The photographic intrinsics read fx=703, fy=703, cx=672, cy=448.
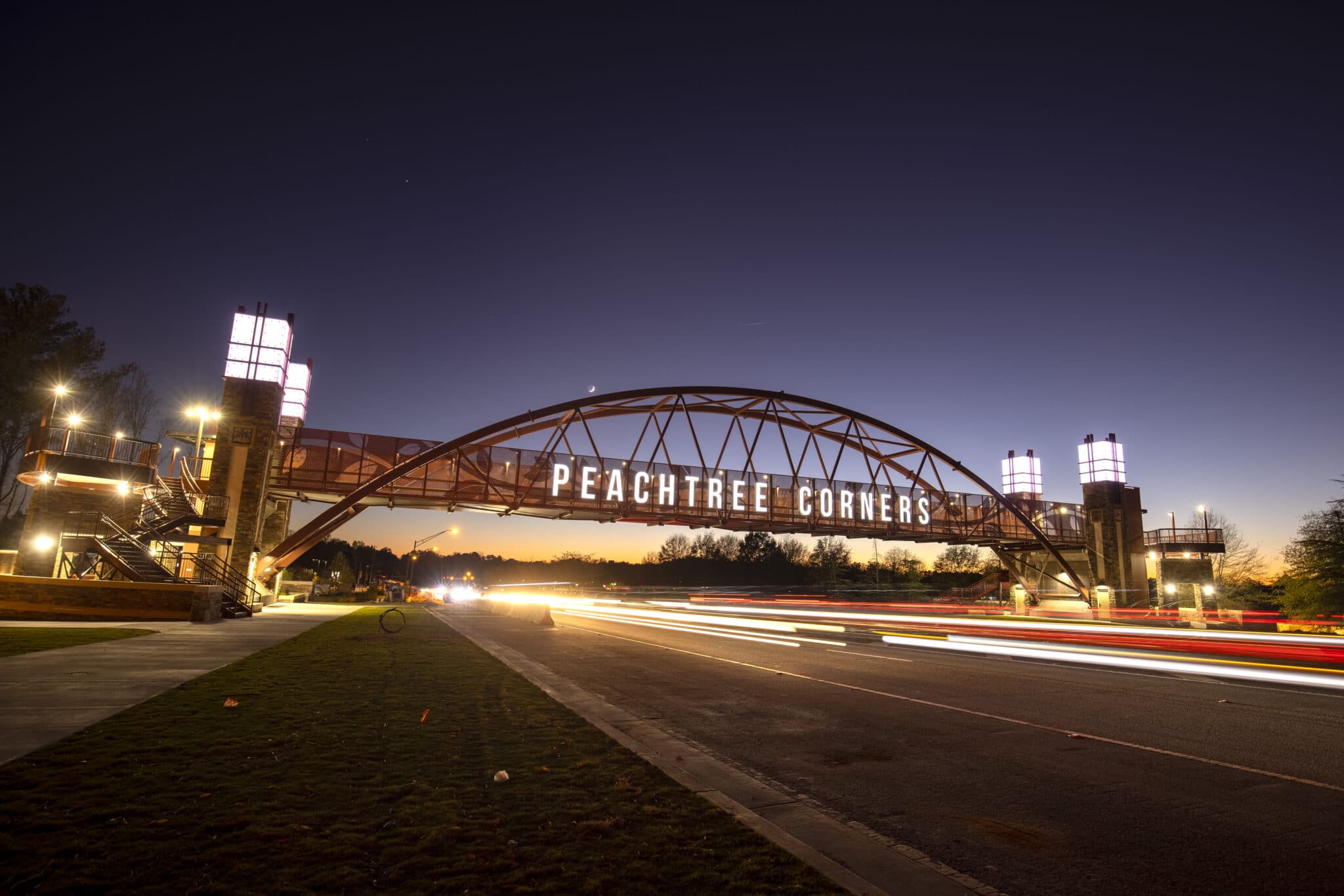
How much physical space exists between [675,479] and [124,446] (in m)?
25.8

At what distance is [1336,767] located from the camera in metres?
7.46

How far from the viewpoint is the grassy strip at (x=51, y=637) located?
1366 centimetres

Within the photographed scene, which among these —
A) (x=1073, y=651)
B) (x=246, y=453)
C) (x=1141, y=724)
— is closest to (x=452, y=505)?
(x=246, y=453)

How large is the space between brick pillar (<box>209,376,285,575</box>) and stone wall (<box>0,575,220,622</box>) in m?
6.41

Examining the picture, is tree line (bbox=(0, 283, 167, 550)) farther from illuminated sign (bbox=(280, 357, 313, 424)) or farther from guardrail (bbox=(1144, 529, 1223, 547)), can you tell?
guardrail (bbox=(1144, 529, 1223, 547))

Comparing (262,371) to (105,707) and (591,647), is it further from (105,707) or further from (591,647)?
(105,707)

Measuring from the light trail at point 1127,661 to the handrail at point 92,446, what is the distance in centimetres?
3229

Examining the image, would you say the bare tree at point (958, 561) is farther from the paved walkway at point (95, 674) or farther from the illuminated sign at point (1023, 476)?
the paved walkway at point (95, 674)

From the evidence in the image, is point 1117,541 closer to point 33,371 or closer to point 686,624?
point 686,624

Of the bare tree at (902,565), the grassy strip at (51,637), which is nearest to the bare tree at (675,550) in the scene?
the bare tree at (902,565)

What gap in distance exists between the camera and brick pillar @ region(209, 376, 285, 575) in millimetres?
30620

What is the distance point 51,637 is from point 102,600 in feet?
25.4

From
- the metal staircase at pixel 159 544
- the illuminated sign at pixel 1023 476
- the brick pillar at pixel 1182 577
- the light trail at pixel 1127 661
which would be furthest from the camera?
the illuminated sign at pixel 1023 476

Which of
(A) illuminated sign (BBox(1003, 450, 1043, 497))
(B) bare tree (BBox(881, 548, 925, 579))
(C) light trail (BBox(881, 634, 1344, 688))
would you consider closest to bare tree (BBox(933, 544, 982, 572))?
(B) bare tree (BBox(881, 548, 925, 579))
